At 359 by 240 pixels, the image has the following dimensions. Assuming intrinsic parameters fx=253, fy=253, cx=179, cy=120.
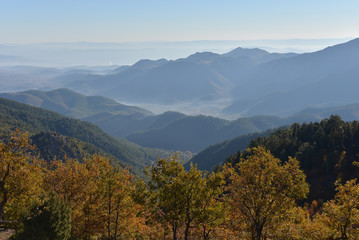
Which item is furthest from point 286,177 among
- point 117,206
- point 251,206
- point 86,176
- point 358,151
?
point 358,151

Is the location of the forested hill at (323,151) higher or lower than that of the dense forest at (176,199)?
lower

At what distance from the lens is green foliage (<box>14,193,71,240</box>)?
1273 inches

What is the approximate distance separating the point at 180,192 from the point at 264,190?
10.9 meters

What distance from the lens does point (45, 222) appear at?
32.8m

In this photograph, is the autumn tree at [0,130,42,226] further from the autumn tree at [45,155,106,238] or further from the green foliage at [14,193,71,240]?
the autumn tree at [45,155,106,238]

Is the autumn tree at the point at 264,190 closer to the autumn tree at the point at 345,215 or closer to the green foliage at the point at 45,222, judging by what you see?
the autumn tree at the point at 345,215

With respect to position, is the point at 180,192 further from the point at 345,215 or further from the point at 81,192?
the point at 81,192

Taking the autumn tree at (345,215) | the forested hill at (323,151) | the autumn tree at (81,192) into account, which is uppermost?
the autumn tree at (345,215)

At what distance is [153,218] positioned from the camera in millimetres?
34812

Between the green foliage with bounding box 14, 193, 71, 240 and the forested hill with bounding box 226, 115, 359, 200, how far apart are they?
4008 inches

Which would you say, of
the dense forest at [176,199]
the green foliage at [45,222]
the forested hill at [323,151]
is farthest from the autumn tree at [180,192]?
the forested hill at [323,151]

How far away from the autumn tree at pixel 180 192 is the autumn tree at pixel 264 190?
3.13 meters

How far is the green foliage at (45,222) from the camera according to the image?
32344 mm

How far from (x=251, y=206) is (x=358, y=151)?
10923 cm
